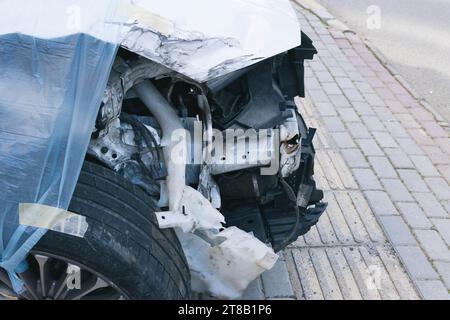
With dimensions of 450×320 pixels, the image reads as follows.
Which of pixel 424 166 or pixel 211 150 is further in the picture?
pixel 424 166

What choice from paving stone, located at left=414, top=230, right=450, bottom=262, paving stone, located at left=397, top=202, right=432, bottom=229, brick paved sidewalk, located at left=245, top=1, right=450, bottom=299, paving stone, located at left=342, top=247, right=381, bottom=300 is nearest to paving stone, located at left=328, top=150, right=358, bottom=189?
brick paved sidewalk, located at left=245, top=1, right=450, bottom=299

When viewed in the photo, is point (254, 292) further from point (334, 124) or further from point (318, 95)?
point (318, 95)

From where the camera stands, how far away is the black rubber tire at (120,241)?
5.90ft

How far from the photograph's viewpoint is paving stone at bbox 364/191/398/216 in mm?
3402

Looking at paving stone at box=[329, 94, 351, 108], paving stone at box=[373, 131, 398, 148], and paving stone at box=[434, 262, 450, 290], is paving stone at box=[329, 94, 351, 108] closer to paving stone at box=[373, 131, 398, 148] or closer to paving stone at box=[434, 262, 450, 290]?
paving stone at box=[373, 131, 398, 148]

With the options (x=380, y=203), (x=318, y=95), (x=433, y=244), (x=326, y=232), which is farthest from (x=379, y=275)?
(x=318, y=95)

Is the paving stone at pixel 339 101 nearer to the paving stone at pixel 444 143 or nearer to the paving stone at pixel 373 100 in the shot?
the paving stone at pixel 373 100

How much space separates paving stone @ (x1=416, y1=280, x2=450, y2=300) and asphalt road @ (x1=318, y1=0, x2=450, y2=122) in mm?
2339

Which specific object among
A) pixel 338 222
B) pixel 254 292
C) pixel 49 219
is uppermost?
pixel 49 219

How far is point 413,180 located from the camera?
376cm

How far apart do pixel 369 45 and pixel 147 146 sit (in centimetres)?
456

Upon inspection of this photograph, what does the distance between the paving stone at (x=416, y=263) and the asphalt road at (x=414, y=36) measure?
2122 mm

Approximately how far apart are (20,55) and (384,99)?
3.89m
